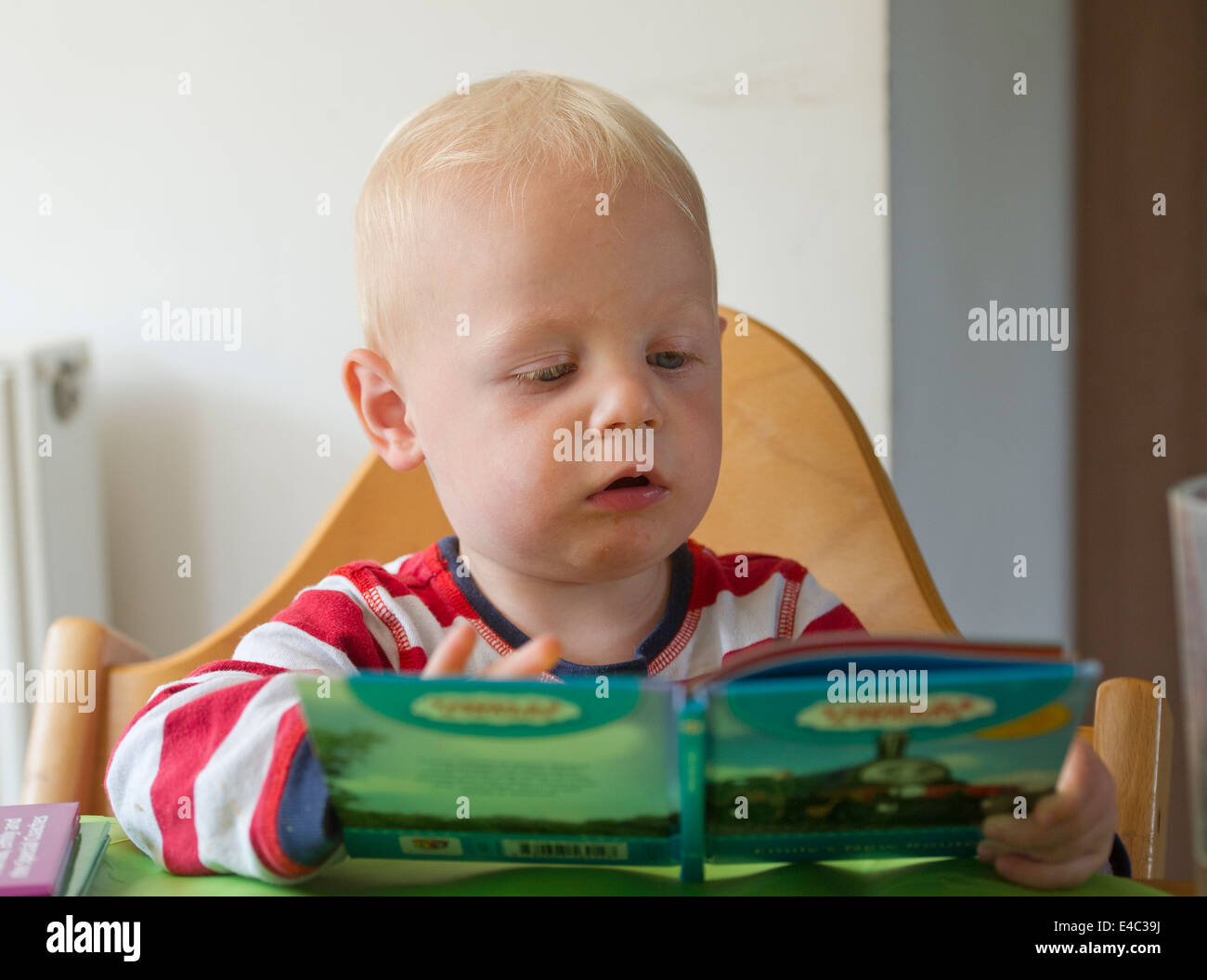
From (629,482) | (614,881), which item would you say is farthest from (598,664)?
(614,881)

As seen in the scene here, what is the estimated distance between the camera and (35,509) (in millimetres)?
1105

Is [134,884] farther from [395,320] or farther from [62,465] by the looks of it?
[62,465]

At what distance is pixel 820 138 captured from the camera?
1.11 m

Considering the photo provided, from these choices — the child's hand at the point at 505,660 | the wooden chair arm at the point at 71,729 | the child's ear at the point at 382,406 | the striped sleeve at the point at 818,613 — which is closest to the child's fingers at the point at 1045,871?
the child's hand at the point at 505,660

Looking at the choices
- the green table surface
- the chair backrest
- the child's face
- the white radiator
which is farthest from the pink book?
the white radiator

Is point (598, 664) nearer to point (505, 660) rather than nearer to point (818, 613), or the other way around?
point (818, 613)

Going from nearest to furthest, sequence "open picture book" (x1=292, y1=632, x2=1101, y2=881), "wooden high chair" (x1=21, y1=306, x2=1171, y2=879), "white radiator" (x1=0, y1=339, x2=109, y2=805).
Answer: "open picture book" (x1=292, y1=632, x2=1101, y2=881) → "wooden high chair" (x1=21, y1=306, x2=1171, y2=879) → "white radiator" (x1=0, y1=339, x2=109, y2=805)

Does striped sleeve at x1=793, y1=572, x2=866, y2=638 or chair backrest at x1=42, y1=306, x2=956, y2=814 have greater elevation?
chair backrest at x1=42, y1=306, x2=956, y2=814

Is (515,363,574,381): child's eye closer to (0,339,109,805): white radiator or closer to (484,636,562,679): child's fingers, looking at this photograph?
(484,636,562,679): child's fingers

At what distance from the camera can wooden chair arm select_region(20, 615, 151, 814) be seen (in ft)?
2.16

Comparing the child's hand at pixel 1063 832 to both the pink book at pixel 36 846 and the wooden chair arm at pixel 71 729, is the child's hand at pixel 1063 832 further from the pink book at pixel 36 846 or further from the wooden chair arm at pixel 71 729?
the wooden chair arm at pixel 71 729

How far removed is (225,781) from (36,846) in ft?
0.20

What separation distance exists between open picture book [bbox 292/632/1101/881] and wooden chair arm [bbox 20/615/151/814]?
385mm

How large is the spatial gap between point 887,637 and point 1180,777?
3.66 feet
